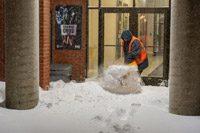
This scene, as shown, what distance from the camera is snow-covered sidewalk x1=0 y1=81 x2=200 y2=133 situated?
602 centimetres

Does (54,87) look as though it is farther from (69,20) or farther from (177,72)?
(177,72)

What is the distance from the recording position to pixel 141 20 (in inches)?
441

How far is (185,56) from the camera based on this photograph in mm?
6898

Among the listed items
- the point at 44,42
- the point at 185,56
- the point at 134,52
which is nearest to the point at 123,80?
the point at 134,52

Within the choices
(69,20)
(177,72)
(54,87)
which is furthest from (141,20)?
(177,72)

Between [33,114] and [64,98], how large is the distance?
5.14 ft

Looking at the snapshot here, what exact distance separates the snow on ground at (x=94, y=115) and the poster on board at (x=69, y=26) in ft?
8.38

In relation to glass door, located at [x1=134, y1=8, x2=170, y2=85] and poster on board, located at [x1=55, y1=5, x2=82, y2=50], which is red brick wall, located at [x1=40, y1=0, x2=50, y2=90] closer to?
poster on board, located at [x1=55, y1=5, x2=82, y2=50]

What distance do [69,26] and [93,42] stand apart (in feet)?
3.22

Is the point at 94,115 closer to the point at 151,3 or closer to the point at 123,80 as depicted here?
the point at 123,80

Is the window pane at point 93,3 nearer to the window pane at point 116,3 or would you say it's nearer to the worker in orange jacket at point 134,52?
the window pane at point 116,3

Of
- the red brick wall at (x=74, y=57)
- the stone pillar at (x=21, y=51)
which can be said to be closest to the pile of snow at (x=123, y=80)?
the red brick wall at (x=74, y=57)

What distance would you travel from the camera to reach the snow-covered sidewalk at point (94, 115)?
602 centimetres

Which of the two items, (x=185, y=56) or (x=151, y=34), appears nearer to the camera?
(x=185, y=56)
